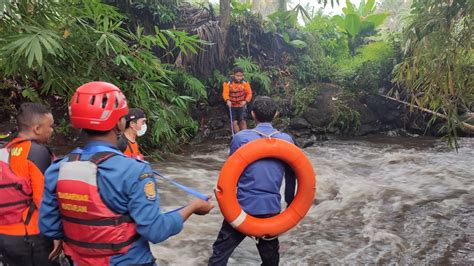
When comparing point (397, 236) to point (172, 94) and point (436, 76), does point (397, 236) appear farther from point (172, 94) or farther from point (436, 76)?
point (172, 94)

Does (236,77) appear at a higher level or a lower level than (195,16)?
lower

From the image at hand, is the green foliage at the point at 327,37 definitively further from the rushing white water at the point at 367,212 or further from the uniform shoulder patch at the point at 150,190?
the uniform shoulder patch at the point at 150,190

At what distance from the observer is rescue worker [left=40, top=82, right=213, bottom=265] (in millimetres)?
1488

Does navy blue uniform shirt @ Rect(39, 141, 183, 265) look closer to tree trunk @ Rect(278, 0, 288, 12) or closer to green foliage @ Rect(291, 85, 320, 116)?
green foliage @ Rect(291, 85, 320, 116)

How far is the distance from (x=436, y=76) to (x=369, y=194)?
2.05 meters

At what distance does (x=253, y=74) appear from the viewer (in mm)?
10133

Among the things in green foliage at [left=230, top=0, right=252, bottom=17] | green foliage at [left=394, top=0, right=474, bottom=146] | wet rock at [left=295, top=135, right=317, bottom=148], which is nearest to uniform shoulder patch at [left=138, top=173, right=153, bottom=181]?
green foliage at [left=394, top=0, right=474, bottom=146]

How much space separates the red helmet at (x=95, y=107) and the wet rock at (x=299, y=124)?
8.42m

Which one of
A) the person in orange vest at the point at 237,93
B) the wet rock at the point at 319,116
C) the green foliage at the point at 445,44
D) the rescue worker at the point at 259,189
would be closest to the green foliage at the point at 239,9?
the wet rock at the point at 319,116

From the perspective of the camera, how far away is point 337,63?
12.2 meters

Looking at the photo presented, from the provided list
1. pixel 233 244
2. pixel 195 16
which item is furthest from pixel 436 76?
pixel 195 16

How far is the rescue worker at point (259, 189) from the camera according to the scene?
267 cm

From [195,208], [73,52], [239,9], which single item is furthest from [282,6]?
[195,208]

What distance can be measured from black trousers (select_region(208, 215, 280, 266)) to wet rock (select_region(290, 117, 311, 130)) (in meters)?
7.12
